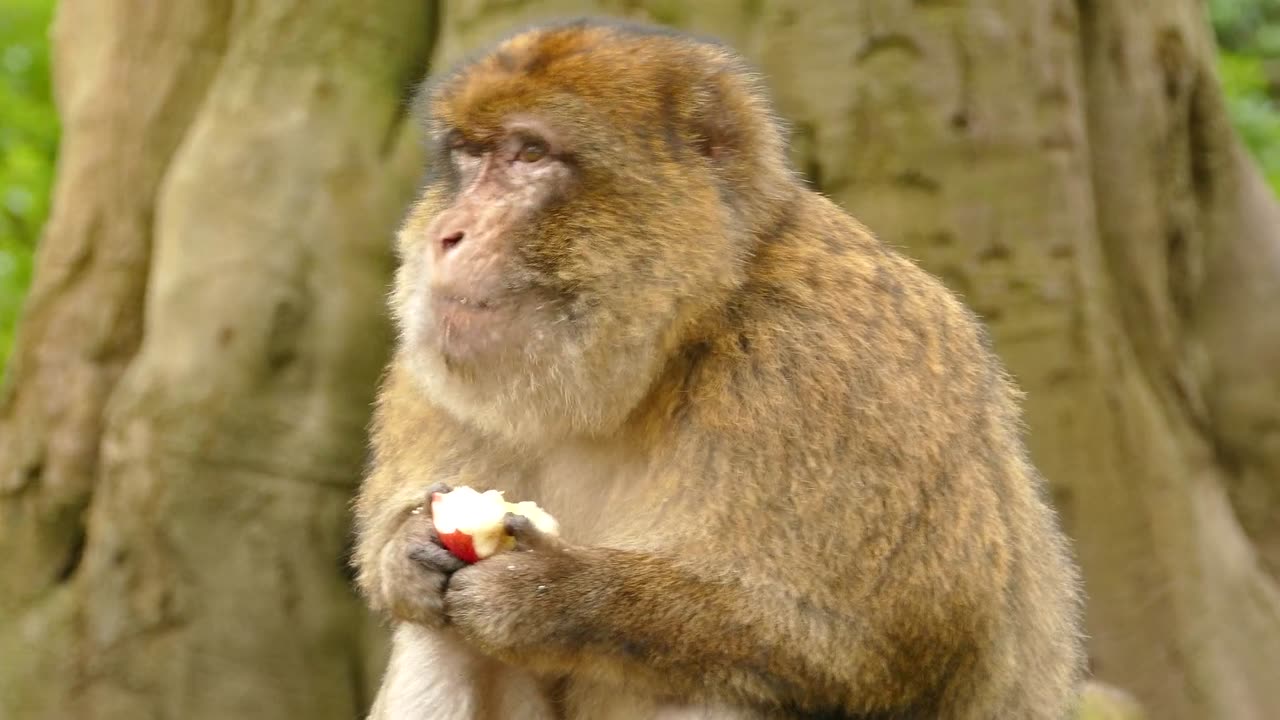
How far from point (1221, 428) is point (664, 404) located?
379 centimetres

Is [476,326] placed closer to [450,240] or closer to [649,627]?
[450,240]

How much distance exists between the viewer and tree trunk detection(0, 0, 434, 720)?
591cm

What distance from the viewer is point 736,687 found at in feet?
10.4

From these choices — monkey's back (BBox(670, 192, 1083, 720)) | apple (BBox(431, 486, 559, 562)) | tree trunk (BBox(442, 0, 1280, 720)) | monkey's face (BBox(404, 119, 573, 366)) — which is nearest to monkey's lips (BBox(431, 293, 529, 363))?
monkey's face (BBox(404, 119, 573, 366))

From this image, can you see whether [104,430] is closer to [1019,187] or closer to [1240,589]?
[1019,187]

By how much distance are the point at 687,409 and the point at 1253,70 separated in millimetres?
6554

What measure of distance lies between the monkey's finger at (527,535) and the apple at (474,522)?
0.01 meters

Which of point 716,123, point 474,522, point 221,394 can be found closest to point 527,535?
point 474,522

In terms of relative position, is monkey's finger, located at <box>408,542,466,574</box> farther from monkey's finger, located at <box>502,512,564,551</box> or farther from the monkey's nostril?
the monkey's nostril

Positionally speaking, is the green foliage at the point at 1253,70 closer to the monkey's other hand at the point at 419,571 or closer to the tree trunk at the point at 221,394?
the tree trunk at the point at 221,394

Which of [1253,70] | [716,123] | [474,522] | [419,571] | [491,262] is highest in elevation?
[716,123]

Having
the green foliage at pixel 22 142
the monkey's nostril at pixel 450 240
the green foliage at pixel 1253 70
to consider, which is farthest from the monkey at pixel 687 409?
the green foliage at pixel 1253 70

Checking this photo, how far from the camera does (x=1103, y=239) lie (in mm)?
5980

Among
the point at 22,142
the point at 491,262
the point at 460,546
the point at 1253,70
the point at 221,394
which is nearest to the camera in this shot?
the point at 491,262
